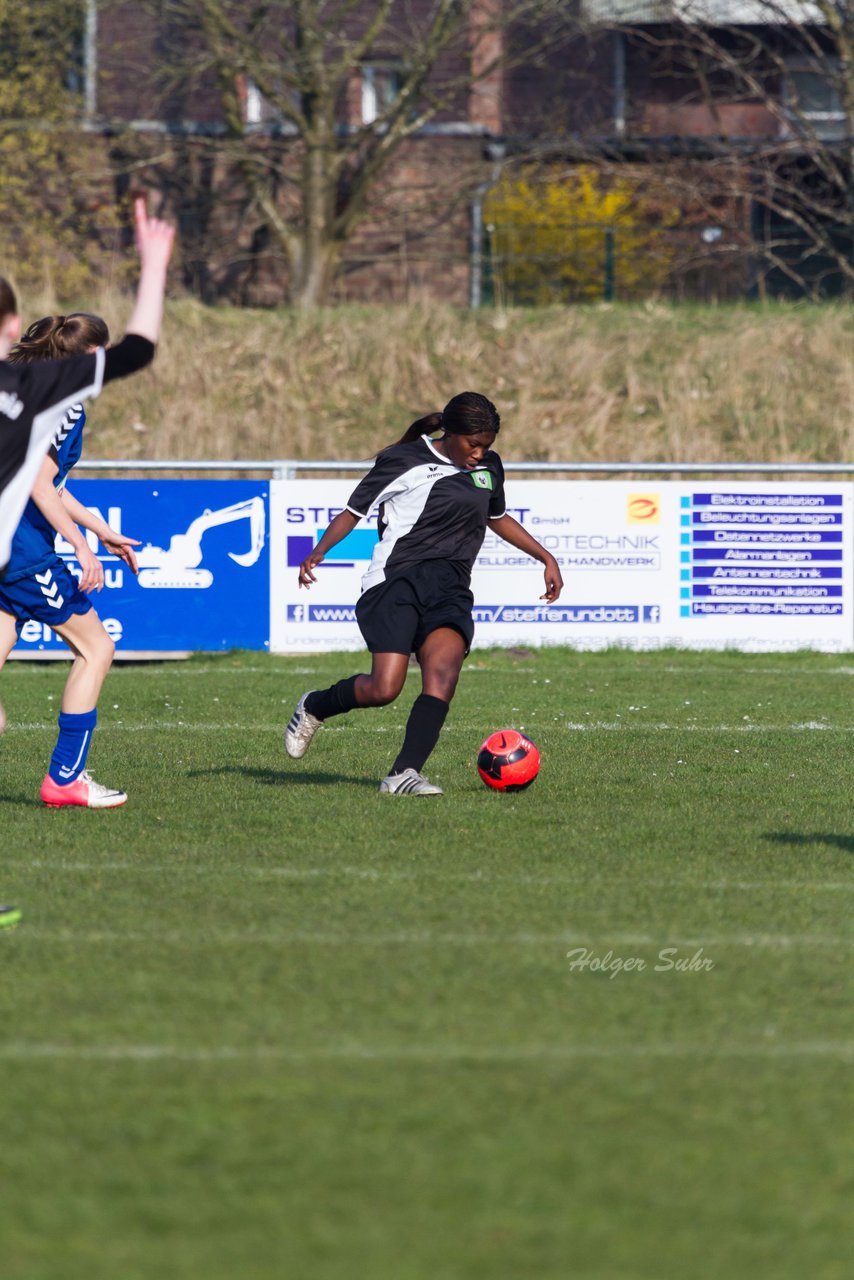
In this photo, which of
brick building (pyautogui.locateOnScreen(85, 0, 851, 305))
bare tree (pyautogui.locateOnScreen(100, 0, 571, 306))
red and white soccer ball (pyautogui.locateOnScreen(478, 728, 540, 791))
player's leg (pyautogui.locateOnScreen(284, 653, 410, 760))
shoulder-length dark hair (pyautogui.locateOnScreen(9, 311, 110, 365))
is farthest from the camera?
brick building (pyautogui.locateOnScreen(85, 0, 851, 305))

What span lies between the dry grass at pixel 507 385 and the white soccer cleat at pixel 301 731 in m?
12.9

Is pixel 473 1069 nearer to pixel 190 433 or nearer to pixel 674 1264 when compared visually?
→ pixel 674 1264

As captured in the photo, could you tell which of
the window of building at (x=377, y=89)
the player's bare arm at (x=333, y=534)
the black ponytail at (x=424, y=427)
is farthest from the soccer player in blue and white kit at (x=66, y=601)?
Answer: the window of building at (x=377, y=89)

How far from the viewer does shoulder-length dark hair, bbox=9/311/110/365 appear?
22.2ft

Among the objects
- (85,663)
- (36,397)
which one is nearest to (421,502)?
(85,663)

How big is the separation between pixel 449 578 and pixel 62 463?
1.80 metres

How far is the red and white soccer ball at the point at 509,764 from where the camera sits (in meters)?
8.03

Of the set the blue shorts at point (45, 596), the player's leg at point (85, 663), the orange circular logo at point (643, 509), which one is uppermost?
the blue shorts at point (45, 596)

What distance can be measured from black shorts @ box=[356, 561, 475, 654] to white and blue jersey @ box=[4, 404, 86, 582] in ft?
4.84

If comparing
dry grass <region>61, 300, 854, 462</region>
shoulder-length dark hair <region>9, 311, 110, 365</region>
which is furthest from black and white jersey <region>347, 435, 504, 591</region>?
dry grass <region>61, 300, 854, 462</region>

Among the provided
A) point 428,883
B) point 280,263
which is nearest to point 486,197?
point 280,263

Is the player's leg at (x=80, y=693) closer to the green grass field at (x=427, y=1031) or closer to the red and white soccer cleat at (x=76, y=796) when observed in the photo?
the red and white soccer cleat at (x=76, y=796)

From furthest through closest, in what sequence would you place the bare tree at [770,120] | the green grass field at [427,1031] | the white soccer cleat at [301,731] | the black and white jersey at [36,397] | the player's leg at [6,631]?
1. the bare tree at [770,120]
2. the white soccer cleat at [301,731]
3. the player's leg at [6,631]
4. the black and white jersey at [36,397]
5. the green grass field at [427,1031]

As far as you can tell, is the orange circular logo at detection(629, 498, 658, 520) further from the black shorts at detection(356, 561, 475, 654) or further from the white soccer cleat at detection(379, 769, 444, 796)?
the white soccer cleat at detection(379, 769, 444, 796)
